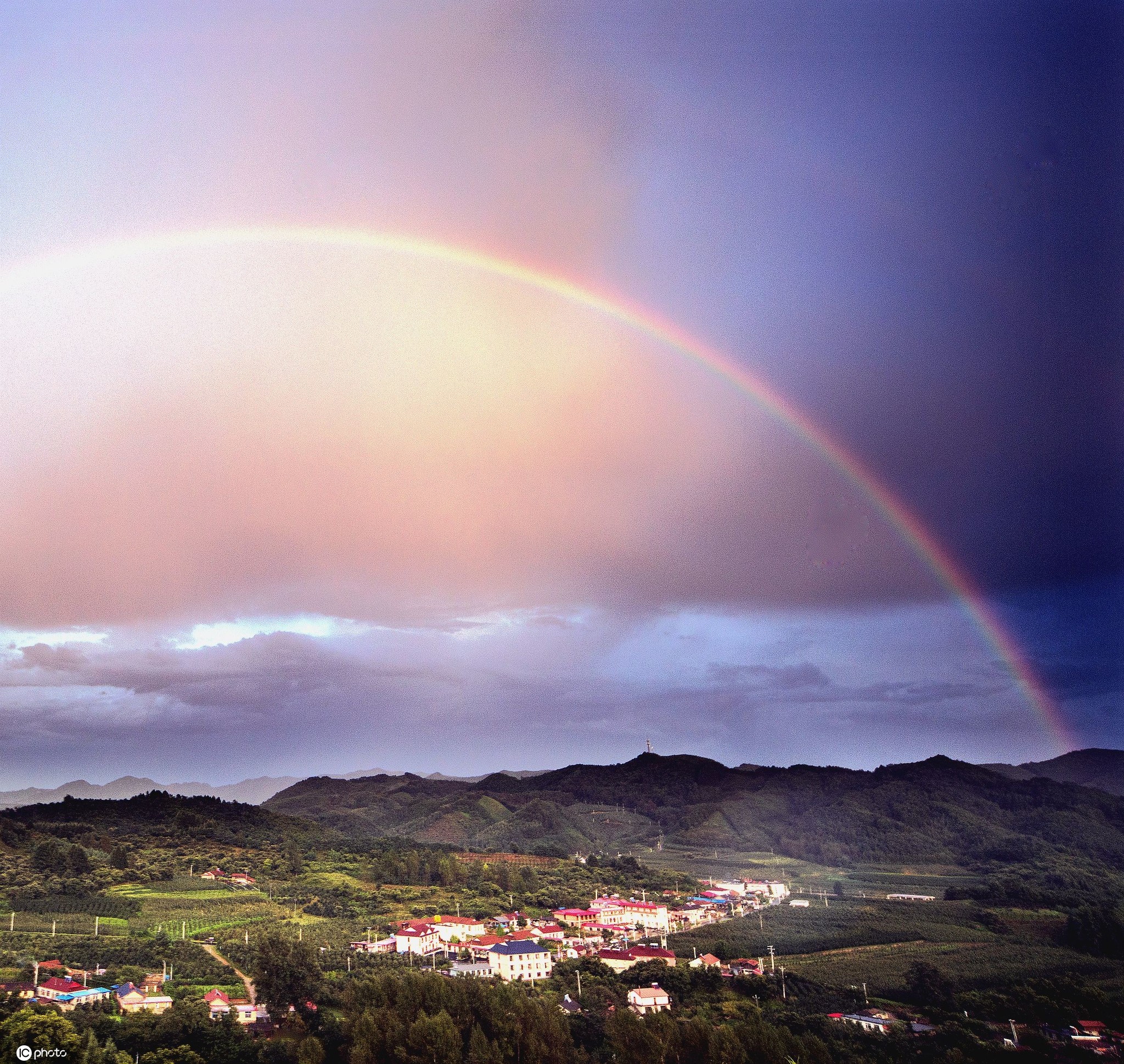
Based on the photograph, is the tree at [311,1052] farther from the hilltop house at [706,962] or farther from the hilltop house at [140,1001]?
the hilltop house at [706,962]

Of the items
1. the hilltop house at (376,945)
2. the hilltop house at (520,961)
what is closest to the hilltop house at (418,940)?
the hilltop house at (376,945)

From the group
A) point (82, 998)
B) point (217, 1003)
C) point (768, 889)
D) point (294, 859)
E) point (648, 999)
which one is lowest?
point (768, 889)

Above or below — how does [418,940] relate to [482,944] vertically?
above

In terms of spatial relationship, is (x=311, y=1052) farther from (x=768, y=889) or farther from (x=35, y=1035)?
(x=768, y=889)

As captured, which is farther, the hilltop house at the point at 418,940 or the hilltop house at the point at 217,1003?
the hilltop house at the point at 418,940

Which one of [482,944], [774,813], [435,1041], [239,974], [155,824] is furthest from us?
[774,813]

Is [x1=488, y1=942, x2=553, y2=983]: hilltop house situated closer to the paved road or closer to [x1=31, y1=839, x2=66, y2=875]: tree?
the paved road

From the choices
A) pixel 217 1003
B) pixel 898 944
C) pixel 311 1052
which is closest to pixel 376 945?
pixel 217 1003
